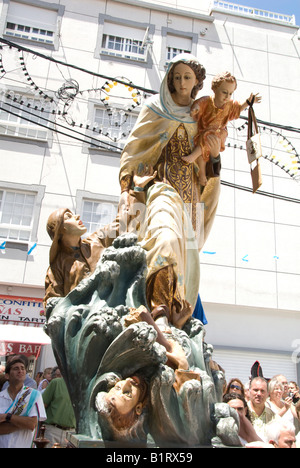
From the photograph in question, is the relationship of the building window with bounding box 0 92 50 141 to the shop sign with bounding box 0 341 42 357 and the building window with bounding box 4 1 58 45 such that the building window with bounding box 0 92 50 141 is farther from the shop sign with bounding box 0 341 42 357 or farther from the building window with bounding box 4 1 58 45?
the shop sign with bounding box 0 341 42 357

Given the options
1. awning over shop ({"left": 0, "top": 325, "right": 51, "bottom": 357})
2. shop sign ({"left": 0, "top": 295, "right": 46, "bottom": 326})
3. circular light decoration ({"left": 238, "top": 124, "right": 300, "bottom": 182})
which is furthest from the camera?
circular light decoration ({"left": 238, "top": 124, "right": 300, "bottom": 182})

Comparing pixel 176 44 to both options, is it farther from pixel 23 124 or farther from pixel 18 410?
pixel 18 410

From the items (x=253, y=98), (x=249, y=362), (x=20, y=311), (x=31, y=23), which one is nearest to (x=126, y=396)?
(x=253, y=98)

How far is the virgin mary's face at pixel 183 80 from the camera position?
4012 millimetres

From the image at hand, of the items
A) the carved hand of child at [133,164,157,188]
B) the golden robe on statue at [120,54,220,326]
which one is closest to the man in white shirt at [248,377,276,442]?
the golden robe on statue at [120,54,220,326]

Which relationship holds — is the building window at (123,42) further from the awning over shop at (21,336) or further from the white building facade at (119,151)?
the awning over shop at (21,336)

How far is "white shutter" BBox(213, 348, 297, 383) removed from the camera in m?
12.6

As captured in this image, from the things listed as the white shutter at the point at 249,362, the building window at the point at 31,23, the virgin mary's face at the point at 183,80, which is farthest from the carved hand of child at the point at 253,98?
the building window at the point at 31,23

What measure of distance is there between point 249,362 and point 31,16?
12.2 metres

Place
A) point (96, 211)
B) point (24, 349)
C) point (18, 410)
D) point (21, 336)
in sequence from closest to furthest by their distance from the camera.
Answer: point (18, 410)
point (21, 336)
point (24, 349)
point (96, 211)

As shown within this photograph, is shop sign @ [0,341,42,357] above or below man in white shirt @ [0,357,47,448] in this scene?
above

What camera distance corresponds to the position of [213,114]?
13.2 ft

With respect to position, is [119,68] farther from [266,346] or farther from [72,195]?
[266,346]

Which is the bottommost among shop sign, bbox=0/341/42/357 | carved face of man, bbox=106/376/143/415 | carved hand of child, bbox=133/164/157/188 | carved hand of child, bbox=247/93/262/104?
carved face of man, bbox=106/376/143/415
